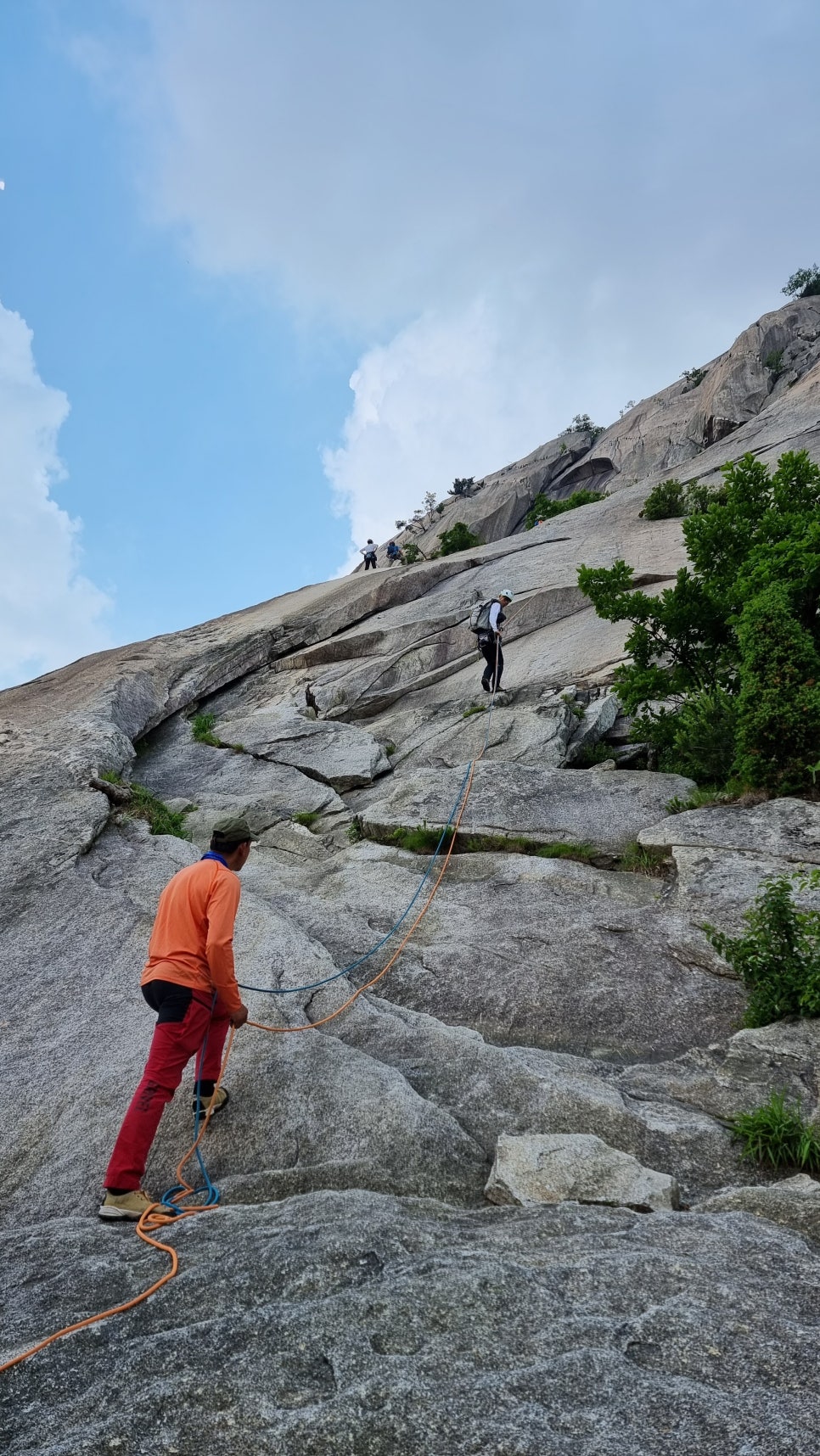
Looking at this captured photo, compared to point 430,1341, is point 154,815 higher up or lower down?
higher up

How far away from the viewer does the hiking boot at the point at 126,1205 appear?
4.68 metres

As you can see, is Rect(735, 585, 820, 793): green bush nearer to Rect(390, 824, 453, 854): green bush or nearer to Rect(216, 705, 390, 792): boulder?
Rect(390, 824, 453, 854): green bush

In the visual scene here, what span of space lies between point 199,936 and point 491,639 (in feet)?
43.1

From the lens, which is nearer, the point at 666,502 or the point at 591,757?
the point at 591,757

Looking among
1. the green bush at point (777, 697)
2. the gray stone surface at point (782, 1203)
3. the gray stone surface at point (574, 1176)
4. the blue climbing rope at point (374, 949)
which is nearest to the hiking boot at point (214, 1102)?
the blue climbing rope at point (374, 949)

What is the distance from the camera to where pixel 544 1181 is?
450 centimetres

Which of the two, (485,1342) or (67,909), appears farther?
(67,909)

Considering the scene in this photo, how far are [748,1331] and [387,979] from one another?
233 inches

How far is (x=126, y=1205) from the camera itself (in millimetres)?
4738

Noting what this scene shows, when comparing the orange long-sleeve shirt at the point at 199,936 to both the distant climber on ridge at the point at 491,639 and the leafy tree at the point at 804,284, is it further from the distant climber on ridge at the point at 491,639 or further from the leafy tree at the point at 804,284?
the leafy tree at the point at 804,284

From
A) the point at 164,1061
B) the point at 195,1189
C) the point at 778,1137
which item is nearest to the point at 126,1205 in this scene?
the point at 195,1189

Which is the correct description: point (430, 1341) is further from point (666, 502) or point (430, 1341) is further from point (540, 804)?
point (666, 502)

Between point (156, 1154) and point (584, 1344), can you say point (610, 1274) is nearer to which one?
point (584, 1344)

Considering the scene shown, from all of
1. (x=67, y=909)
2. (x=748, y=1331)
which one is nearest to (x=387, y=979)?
(x=67, y=909)
